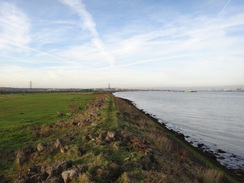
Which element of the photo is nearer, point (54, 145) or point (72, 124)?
point (54, 145)

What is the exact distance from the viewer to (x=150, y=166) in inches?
278

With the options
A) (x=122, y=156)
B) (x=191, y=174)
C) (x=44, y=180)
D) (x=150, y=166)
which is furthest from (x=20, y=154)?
(x=191, y=174)

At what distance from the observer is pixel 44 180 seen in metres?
6.18

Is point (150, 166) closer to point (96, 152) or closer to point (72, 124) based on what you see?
point (96, 152)

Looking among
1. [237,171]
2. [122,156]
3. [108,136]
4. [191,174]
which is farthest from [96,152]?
[237,171]

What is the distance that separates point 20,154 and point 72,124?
6.41 meters

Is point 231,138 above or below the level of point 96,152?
below

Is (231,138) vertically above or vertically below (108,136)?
below

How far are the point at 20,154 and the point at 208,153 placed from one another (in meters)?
14.8

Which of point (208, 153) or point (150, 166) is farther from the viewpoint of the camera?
point (208, 153)

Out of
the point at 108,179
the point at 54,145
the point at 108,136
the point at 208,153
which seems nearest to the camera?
the point at 108,179

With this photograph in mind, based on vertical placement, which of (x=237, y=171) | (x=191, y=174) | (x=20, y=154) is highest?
→ (x=20, y=154)

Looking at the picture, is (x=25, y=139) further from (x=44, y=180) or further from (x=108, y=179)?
(x=108, y=179)

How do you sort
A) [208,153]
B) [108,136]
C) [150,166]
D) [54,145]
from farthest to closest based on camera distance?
[208,153] < [108,136] < [54,145] < [150,166]
